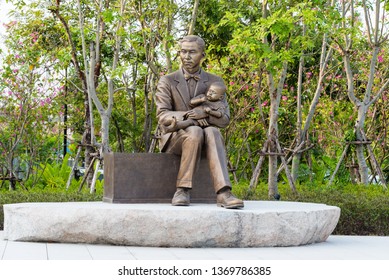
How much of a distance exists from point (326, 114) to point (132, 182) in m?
7.72

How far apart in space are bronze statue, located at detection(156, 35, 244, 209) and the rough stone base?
0.31 metres

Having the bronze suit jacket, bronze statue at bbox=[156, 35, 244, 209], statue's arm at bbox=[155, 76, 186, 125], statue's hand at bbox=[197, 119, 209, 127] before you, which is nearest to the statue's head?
bronze statue at bbox=[156, 35, 244, 209]

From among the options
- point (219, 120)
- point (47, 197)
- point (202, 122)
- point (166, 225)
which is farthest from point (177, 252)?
point (47, 197)

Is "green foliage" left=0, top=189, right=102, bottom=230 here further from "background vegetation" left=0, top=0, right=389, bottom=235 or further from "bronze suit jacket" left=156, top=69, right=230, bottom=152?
"bronze suit jacket" left=156, top=69, right=230, bottom=152

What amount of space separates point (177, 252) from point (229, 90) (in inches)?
340

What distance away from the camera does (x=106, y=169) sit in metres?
9.17

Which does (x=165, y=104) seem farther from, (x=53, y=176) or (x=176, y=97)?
(x=53, y=176)

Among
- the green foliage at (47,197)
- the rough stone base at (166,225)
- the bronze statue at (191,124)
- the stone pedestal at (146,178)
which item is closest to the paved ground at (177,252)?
the rough stone base at (166,225)

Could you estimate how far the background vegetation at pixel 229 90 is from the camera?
41.0 feet

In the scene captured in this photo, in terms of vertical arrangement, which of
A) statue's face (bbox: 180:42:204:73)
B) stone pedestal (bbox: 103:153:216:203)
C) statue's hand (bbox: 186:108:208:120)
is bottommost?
stone pedestal (bbox: 103:153:216:203)

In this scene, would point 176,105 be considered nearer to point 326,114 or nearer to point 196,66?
point 196,66

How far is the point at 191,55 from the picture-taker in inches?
354

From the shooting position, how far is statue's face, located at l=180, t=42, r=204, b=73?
8930 millimetres

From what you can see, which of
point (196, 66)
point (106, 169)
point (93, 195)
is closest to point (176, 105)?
point (196, 66)
